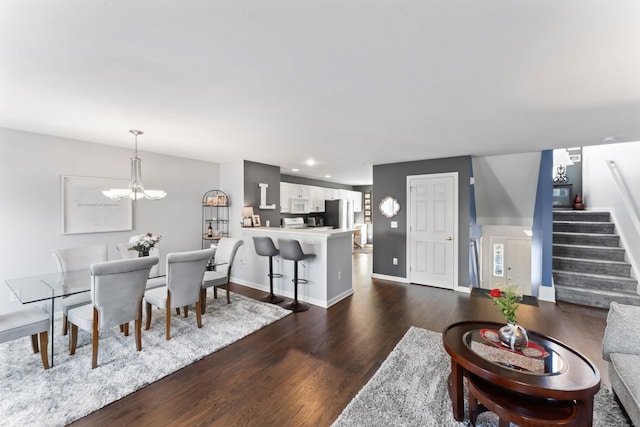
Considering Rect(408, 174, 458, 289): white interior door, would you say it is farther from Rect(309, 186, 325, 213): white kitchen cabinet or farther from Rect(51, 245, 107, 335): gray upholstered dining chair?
Rect(51, 245, 107, 335): gray upholstered dining chair

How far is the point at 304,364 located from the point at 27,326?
2333 mm

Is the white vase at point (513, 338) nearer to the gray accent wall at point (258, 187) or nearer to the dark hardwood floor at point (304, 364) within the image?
the dark hardwood floor at point (304, 364)

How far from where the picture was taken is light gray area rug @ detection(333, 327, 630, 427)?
5.87 feet

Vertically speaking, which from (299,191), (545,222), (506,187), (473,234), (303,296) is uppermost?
(299,191)

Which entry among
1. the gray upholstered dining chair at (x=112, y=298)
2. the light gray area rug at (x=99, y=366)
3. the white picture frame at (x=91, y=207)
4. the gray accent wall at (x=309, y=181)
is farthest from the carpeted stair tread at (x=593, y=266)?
the white picture frame at (x=91, y=207)

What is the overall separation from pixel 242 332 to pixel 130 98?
2582 millimetres

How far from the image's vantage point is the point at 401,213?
5.30m

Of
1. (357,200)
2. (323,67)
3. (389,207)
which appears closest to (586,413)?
(323,67)

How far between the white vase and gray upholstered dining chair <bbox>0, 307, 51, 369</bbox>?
12.0 feet

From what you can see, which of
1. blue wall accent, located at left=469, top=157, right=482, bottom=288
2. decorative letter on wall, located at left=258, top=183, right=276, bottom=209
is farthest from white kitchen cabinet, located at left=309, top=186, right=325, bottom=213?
blue wall accent, located at left=469, top=157, right=482, bottom=288

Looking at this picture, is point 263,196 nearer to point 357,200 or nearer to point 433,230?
point 433,230

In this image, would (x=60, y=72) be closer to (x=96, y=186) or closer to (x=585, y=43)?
(x=96, y=186)

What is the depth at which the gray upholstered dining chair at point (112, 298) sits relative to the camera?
7.52 feet

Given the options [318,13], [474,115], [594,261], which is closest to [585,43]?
[474,115]
